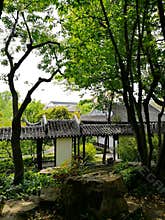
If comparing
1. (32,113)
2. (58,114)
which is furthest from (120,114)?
(32,113)

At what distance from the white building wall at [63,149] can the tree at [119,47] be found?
8944mm

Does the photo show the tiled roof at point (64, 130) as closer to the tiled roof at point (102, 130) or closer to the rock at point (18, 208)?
the tiled roof at point (102, 130)

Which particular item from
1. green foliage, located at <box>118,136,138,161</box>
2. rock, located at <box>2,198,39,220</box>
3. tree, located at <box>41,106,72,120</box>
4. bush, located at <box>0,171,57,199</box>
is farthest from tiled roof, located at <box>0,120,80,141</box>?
rock, located at <box>2,198,39,220</box>

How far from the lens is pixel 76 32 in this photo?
7.88m

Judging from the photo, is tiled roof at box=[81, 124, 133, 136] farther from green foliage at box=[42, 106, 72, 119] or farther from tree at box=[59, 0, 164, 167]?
tree at box=[59, 0, 164, 167]

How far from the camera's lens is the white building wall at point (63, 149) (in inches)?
698

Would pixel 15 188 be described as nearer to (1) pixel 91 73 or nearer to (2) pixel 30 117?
(1) pixel 91 73

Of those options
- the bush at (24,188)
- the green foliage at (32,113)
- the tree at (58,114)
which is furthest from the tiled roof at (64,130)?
the green foliage at (32,113)

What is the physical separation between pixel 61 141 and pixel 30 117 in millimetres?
9311

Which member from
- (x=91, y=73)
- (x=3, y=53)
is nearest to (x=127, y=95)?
(x=91, y=73)

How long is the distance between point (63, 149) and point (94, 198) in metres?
13.5

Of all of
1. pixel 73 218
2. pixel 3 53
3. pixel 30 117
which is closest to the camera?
pixel 73 218

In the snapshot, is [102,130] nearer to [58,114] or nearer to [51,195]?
[58,114]

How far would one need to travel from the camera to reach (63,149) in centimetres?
1788
